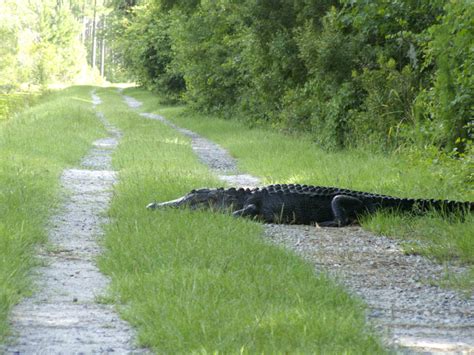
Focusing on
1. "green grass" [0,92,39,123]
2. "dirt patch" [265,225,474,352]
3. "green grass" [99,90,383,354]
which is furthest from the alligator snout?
"green grass" [0,92,39,123]

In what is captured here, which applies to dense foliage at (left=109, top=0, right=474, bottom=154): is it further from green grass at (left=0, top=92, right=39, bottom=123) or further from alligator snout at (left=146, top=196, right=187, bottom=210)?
green grass at (left=0, top=92, right=39, bottom=123)

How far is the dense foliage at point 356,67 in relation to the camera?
12.0 meters

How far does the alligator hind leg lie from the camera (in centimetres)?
945

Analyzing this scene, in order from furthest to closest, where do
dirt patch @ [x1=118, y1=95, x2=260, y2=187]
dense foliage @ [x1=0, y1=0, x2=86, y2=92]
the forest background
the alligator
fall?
1. dense foliage @ [x1=0, y1=0, x2=86, y2=92]
2. dirt patch @ [x1=118, y1=95, x2=260, y2=187]
3. the forest background
4. the alligator

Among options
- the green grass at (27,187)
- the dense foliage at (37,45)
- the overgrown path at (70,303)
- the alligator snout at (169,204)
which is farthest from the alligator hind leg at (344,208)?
the dense foliage at (37,45)

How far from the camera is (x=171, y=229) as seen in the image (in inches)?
309

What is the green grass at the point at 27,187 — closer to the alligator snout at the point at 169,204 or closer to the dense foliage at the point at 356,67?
the alligator snout at the point at 169,204

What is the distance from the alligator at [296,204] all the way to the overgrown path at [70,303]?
115cm

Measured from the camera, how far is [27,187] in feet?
33.9

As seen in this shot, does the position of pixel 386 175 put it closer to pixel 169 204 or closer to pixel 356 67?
pixel 169 204

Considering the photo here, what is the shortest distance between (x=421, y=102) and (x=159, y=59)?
31.1 metres

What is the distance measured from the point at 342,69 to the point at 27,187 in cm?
927

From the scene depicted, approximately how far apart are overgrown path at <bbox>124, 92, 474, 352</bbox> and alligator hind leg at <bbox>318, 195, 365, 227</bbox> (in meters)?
0.24

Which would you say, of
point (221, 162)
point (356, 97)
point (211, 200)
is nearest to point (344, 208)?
point (211, 200)
